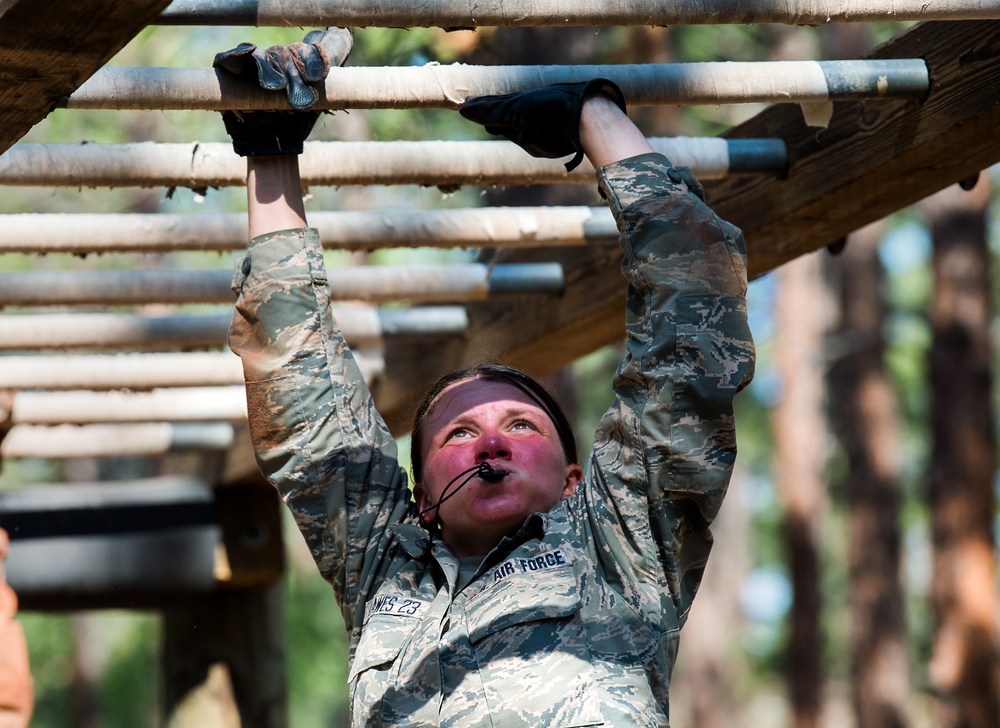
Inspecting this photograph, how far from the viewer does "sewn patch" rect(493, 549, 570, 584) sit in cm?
215

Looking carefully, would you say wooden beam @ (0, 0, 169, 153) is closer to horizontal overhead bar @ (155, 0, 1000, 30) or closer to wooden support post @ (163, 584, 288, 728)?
horizontal overhead bar @ (155, 0, 1000, 30)

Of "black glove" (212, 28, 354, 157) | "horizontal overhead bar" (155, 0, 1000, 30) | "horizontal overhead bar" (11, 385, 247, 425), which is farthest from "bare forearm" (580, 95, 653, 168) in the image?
"horizontal overhead bar" (11, 385, 247, 425)

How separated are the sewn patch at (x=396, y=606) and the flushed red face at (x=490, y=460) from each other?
18cm

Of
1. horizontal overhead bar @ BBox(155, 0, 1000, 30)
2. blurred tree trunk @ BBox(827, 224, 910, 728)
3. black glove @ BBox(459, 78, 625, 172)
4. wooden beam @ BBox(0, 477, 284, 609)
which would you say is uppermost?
horizontal overhead bar @ BBox(155, 0, 1000, 30)

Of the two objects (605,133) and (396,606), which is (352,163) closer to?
(605,133)

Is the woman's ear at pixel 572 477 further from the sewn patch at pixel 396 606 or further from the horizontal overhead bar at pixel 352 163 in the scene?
the horizontal overhead bar at pixel 352 163

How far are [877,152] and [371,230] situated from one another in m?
1.16

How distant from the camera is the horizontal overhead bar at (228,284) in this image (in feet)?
10.5

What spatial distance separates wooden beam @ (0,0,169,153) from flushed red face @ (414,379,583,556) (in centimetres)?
95

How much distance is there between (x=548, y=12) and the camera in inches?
77.5

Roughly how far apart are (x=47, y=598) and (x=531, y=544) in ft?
10.3

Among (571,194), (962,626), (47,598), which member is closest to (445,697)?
(47,598)

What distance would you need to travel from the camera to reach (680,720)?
2395 centimetres

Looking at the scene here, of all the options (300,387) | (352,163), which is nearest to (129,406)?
(352,163)
